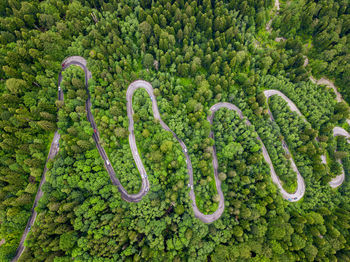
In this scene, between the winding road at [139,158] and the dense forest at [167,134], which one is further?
the winding road at [139,158]

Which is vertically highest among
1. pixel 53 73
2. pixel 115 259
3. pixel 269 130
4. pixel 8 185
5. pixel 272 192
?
pixel 53 73

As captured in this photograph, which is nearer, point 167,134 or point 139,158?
point 167,134

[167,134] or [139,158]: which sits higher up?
[167,134]

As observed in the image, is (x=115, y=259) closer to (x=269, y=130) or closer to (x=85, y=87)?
(x=85, y=87)

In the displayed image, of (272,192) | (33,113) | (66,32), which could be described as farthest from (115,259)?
(66,32)

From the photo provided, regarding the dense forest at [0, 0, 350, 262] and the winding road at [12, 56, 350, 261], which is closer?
the dense forest at [0, 0, 350, 262]

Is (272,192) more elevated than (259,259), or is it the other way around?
(272,192)

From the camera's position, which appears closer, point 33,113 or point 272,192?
point 33,113

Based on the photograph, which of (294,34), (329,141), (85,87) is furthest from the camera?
(294,34)
